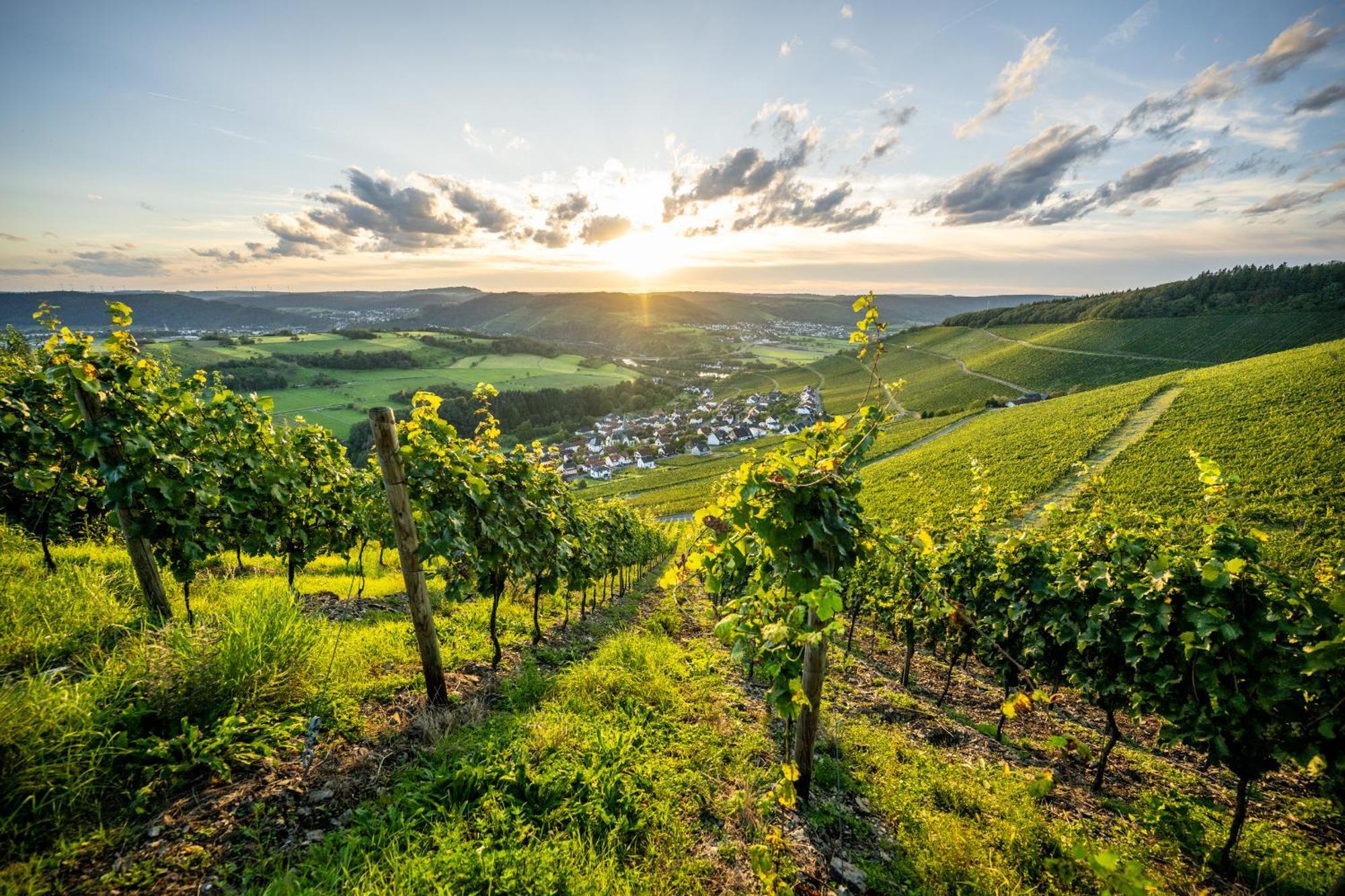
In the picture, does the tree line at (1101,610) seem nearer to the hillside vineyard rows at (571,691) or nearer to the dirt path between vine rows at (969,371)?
the hillside vineyard rows at (571,691)

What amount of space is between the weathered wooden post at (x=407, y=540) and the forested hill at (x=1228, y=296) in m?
138

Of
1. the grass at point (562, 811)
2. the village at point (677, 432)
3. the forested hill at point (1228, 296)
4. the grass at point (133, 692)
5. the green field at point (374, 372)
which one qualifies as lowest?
the village at point (677, 432)

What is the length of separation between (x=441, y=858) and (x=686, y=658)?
289 inches

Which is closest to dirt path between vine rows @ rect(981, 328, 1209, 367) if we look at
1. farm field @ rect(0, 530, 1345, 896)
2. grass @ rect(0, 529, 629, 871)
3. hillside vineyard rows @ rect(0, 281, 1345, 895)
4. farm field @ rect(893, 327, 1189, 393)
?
farm field @ rect(893, 327, 1189, 393)

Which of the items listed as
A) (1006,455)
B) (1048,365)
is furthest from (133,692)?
(1048,365)

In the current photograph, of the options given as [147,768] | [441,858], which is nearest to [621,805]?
[441,858]

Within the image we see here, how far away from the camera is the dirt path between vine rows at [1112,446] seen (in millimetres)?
30656

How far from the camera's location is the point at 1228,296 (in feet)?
323

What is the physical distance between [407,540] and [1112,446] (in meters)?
50.1

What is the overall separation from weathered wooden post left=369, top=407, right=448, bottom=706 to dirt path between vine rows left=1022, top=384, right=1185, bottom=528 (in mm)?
31028

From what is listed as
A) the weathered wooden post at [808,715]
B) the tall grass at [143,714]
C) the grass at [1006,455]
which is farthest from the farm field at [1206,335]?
the tall grass at [143,714]

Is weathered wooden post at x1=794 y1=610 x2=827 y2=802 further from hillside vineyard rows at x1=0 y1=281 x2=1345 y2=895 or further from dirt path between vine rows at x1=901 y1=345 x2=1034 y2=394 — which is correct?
dirt path between vine rows at x1=901 y1=345 x2=1034 y2=394

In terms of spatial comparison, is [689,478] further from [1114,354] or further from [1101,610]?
[1114,354]

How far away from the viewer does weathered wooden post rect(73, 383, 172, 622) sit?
5.42 meters
